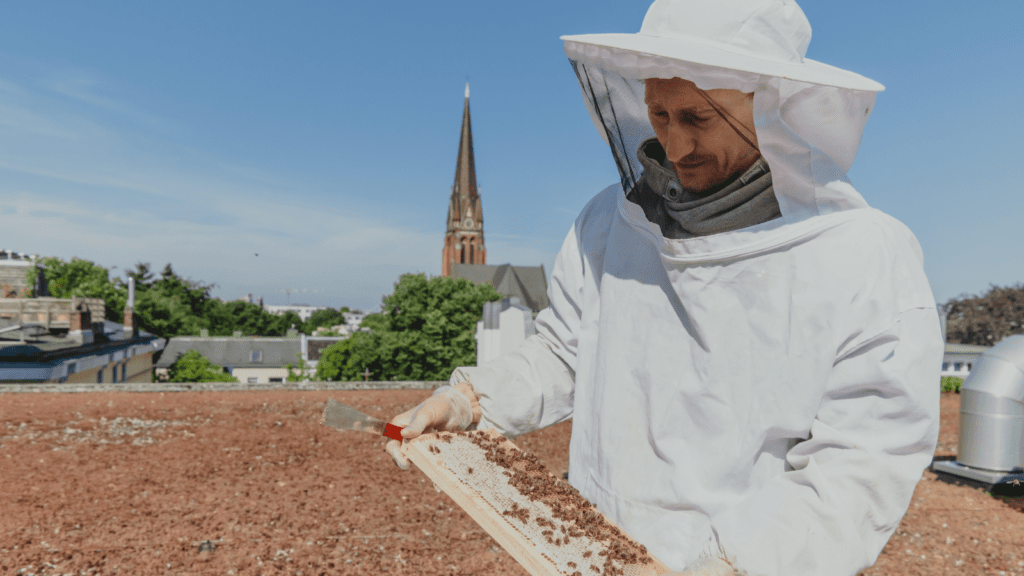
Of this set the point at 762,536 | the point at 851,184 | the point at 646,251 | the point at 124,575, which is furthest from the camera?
the point at 124,575

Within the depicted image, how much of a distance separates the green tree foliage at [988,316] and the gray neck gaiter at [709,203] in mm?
46086

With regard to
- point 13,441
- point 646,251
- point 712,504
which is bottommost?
point 13,441

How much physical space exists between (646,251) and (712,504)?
2.60 feet

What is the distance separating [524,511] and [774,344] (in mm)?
1007

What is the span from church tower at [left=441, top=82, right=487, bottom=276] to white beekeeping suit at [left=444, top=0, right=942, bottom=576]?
89365 mm

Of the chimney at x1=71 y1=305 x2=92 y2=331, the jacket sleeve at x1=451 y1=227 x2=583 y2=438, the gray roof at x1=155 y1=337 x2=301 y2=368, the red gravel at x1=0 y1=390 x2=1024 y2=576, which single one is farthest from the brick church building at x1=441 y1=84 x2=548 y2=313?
the jacket sleeve at x1=451 y1=227 x2=583 y2=438

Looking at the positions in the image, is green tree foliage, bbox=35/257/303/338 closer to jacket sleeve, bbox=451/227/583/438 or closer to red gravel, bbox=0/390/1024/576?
red gravel, bbox=0/390/1024/576

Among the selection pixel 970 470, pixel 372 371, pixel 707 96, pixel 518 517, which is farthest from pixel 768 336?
pixel 372 371

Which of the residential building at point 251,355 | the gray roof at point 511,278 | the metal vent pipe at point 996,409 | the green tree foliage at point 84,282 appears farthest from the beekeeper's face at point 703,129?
the gray roof at point 511,278

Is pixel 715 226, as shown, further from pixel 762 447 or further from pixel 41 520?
pixel 41 520

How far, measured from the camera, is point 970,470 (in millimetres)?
7797

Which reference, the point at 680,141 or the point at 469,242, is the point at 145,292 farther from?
the point at 680,141

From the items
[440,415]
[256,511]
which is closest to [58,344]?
[256,511]

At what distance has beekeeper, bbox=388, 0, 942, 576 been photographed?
1.30m
